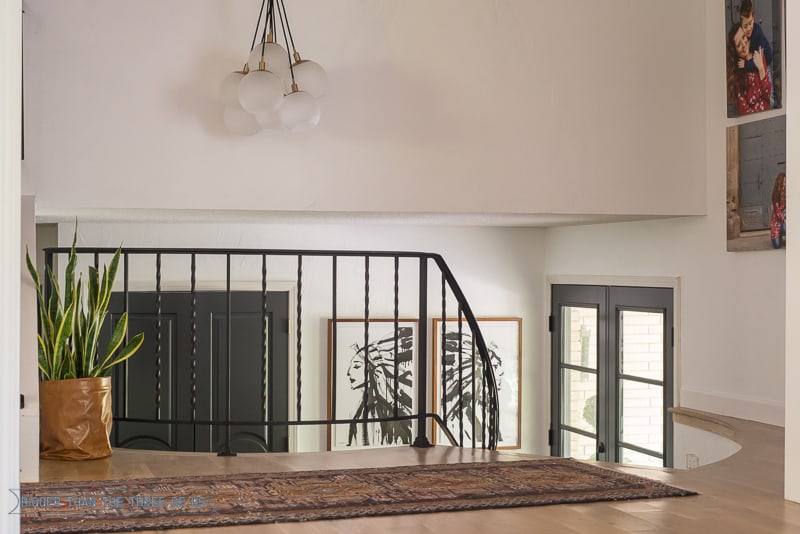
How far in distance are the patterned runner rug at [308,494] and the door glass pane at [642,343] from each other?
1870 mm

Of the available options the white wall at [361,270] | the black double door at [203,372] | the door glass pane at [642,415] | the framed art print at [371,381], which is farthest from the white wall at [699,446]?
the black double door at [203,372]

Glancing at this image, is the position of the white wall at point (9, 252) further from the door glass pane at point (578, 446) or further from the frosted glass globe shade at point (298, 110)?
the door glass pane at point (578, 446)

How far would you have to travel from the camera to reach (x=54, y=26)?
397 centimetres

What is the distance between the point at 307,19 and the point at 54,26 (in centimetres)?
113

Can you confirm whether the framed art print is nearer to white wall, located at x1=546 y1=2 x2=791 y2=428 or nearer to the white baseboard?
white wall, located at x1=546 y1=2 x2=791 y2=428

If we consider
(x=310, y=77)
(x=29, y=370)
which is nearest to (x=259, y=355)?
(x=29, y=370)

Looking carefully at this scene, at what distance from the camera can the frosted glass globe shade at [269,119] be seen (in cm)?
403

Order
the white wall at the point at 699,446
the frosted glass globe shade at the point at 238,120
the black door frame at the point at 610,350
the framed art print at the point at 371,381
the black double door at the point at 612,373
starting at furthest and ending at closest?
the framed art print at the point at 371,381 → the black double door at the point at 612,373 → the black door frame at the point at 610,350 → the white wall at the point at 699,446 → the frosted glass globe shade at the point at 238,120

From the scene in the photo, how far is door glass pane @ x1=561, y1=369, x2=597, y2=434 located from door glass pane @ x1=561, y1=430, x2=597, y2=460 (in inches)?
2.6

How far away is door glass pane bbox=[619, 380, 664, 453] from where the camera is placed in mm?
5234

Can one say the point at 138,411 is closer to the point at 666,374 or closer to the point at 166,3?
the point at 166,3

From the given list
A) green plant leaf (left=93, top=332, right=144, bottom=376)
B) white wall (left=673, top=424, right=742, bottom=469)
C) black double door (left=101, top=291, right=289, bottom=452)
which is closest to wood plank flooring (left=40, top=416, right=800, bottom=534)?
white wall (left=673, top=424, right=742, bottom=469)

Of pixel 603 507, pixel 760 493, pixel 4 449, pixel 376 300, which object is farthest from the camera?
pixel 376 300

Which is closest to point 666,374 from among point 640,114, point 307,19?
point 640,114
